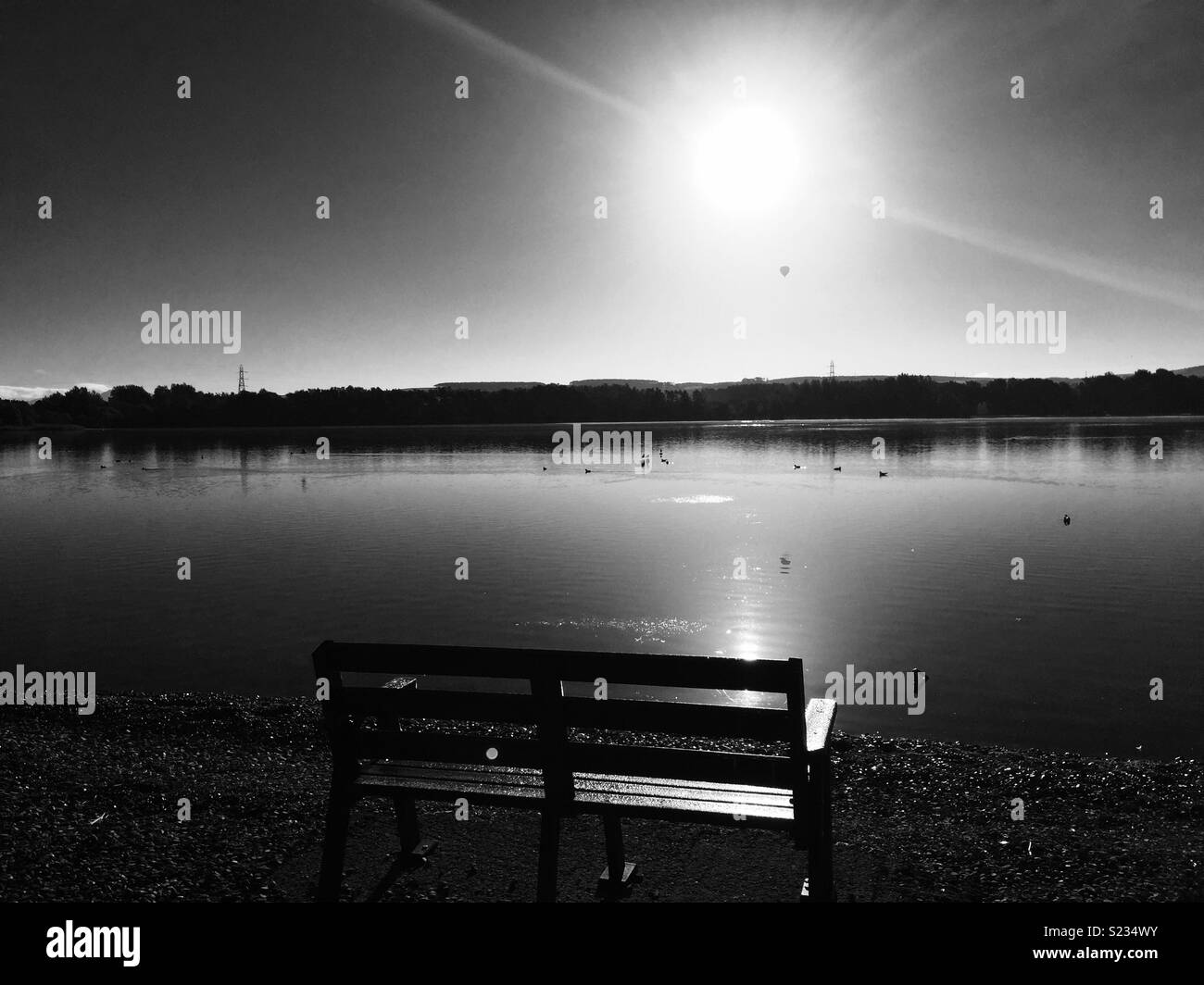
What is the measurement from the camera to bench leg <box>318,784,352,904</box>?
5152 mm

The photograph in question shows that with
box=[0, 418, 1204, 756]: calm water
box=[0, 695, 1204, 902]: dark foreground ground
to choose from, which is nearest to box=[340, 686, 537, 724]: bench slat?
box=[0, 695, 1204, 902]: dark foreground ground

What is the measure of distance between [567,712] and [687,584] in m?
15.6

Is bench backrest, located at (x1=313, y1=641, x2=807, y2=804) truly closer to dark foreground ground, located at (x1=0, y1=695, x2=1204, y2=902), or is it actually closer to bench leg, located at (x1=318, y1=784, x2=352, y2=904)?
bench leg, located at (x1=318, y1=784, x2=352, y2=904)

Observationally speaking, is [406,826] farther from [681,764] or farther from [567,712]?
[681,764]

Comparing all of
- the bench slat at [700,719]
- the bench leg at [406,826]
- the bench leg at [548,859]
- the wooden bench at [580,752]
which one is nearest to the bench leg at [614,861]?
the wooden bench at [580,752]

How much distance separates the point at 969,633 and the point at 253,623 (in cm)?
1367

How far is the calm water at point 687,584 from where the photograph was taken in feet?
41.7

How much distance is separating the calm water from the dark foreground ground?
2573mm

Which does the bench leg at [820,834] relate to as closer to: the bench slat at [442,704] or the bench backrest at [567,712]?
the bench backrest at [567,712]

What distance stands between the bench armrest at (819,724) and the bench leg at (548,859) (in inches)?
61.8

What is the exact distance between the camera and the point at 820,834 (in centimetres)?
476
